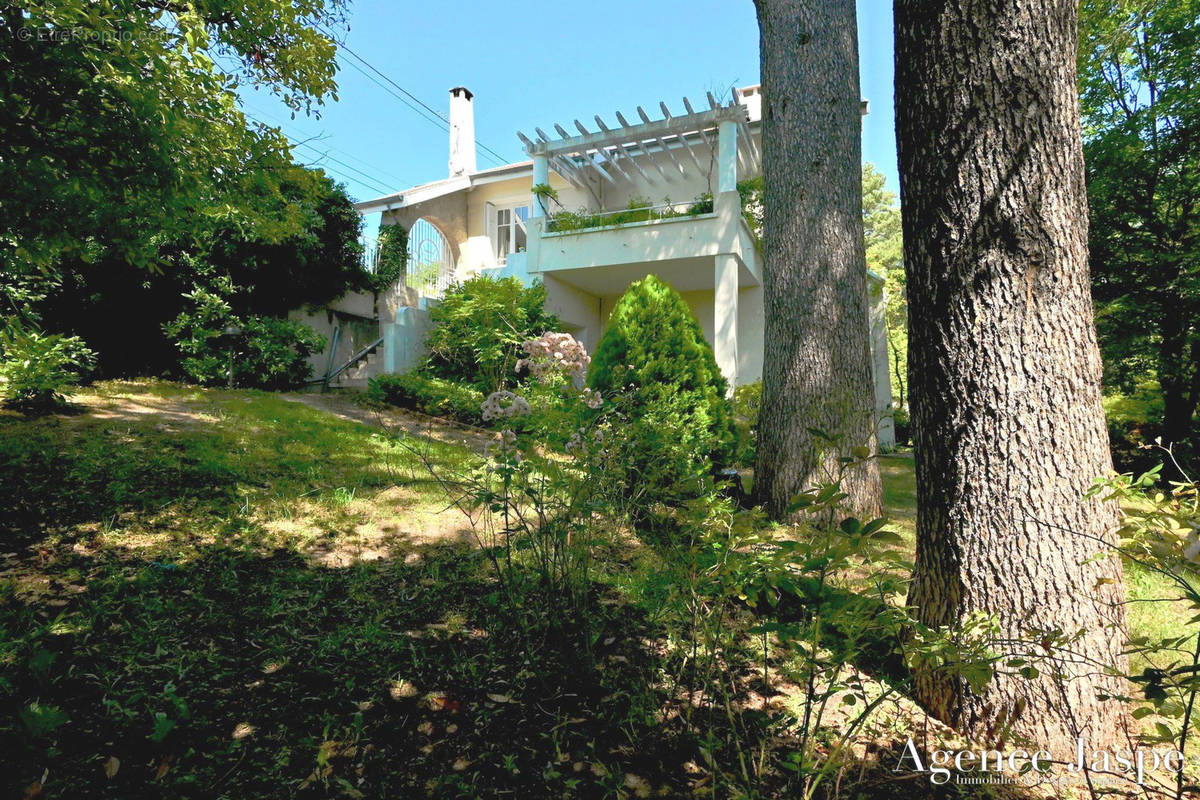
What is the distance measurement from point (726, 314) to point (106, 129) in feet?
27.9

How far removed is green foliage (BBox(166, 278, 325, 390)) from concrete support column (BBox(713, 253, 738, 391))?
7.64 meters

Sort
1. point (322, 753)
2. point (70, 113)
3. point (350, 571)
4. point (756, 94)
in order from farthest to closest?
1. point (756, 94)
2. point (350, 571)
3. point (70, 113)
4. point (322, 753)

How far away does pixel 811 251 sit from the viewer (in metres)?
4.11

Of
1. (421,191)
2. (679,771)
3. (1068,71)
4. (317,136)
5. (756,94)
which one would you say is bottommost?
(679,771)

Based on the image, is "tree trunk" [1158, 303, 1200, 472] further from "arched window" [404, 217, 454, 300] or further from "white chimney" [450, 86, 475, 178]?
"white chimney" [450, 86, 475, 178]

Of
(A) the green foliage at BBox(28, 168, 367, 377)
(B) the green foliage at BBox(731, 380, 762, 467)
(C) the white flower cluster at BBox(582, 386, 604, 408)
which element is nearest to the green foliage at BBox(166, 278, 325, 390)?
(A) the green foliage at BBox(28, 168, 367, 377)

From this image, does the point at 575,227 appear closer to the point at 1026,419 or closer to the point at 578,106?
the point at 578,106

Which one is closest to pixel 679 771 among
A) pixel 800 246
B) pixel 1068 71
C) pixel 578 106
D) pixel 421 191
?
pixel 1068 71

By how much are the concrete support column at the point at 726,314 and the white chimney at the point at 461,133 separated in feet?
28.8

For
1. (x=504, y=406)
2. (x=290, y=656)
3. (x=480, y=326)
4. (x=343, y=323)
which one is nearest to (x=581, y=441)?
(x=504, y=406)

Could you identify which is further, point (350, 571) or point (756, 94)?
point (756, 94)

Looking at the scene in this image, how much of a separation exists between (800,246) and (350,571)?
3837 mm

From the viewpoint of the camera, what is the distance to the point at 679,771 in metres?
1.57

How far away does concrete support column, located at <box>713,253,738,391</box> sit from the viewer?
9555mm
